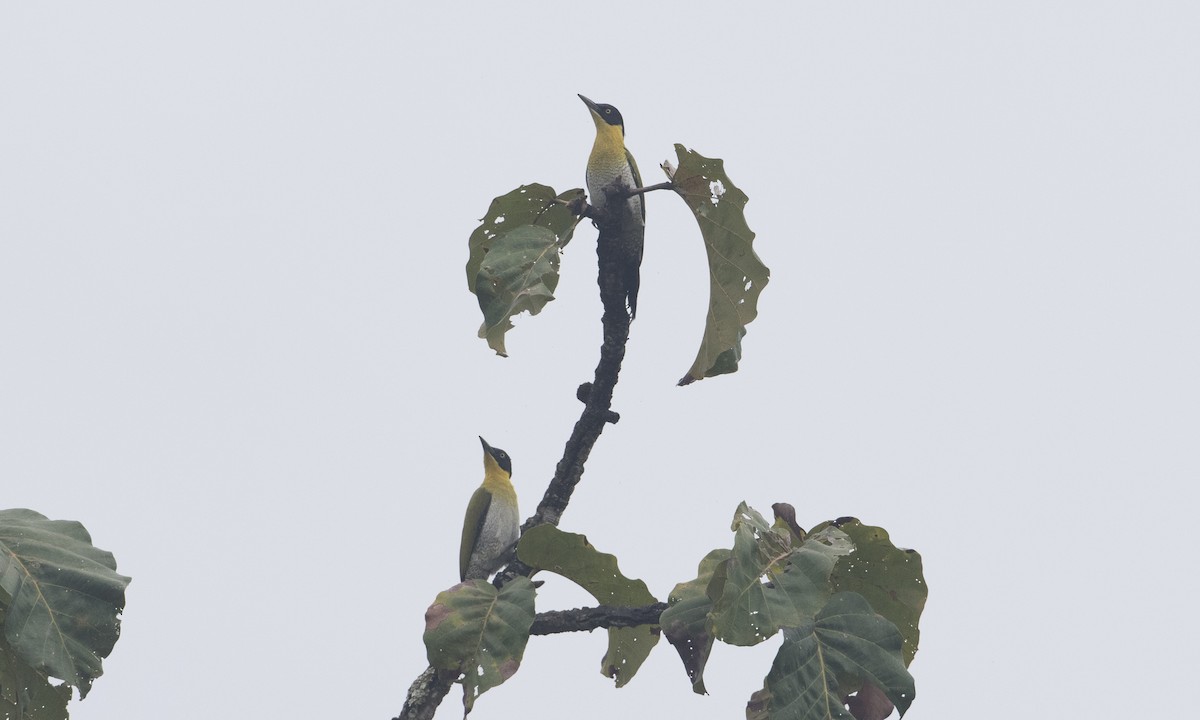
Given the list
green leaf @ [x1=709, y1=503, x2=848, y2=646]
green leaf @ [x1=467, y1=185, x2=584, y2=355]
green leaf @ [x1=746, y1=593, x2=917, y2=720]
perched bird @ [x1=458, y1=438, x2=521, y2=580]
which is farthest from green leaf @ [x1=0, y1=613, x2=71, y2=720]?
perched bird @ [x1=458, y1=438, x2=521, y2=580]

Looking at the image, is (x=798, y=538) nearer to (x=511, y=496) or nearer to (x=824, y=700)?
(x=824, y=700)

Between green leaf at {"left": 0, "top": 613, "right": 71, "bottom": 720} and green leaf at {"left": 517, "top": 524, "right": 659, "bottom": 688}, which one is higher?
green leaf at {"left": 517, "top": 524, "right": 659, "bottom": 688}

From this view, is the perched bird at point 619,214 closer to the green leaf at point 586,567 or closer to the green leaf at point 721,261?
the green leaf at point 721,261

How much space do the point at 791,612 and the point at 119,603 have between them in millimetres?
1980

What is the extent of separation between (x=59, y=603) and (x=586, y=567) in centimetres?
164

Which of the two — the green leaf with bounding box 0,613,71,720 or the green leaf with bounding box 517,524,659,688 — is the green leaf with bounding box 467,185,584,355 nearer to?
the green leaf with bounding box 517,524,659,688

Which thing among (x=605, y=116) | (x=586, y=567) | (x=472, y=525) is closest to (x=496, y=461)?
(x=472, y=525)

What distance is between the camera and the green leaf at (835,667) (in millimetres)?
3602

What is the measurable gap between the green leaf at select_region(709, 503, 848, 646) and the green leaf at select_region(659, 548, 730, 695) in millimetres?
98

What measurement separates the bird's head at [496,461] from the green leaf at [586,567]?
11.0ft

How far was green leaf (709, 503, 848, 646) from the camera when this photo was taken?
3.44 m

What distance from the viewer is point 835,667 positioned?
3658mm

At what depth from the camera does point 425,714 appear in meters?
3.84

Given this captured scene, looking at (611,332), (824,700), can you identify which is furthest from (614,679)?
(611,332)
